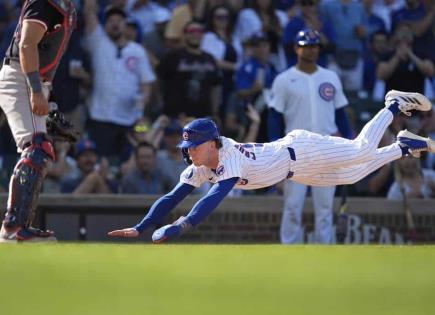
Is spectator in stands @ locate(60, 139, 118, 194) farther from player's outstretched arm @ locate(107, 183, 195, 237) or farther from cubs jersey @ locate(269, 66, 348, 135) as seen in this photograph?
player's outstretched arm @ locate(107, 183, 195, 237)

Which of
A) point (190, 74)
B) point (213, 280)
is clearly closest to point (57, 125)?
point (213, 280)

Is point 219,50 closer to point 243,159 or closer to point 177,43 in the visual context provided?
point 177,43

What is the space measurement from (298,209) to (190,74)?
269 cm

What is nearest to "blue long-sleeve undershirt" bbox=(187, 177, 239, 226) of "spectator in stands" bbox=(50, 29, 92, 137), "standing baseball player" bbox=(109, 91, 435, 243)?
"standing baseball player" bbox=(109, 91, 435, 243)

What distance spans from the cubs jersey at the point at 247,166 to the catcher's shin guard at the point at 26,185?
3.47 feet

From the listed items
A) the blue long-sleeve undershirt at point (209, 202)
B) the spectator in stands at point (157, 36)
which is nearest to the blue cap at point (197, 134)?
the blue long-sleeve undershirt at point (209, 202)

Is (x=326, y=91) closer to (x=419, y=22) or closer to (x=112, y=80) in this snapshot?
(x=112, y=80)

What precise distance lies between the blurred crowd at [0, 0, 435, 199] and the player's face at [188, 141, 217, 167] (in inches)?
180

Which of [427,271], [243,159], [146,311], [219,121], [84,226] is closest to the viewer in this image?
[146,311]

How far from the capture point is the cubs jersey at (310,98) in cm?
1196

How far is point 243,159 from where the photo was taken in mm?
8680

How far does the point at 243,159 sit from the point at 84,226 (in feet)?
15.3

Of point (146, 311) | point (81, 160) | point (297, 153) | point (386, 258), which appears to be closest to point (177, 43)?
point (81, 160)

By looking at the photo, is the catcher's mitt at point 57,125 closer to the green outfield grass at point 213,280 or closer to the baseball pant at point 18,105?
the baseball pant at point 18,105
